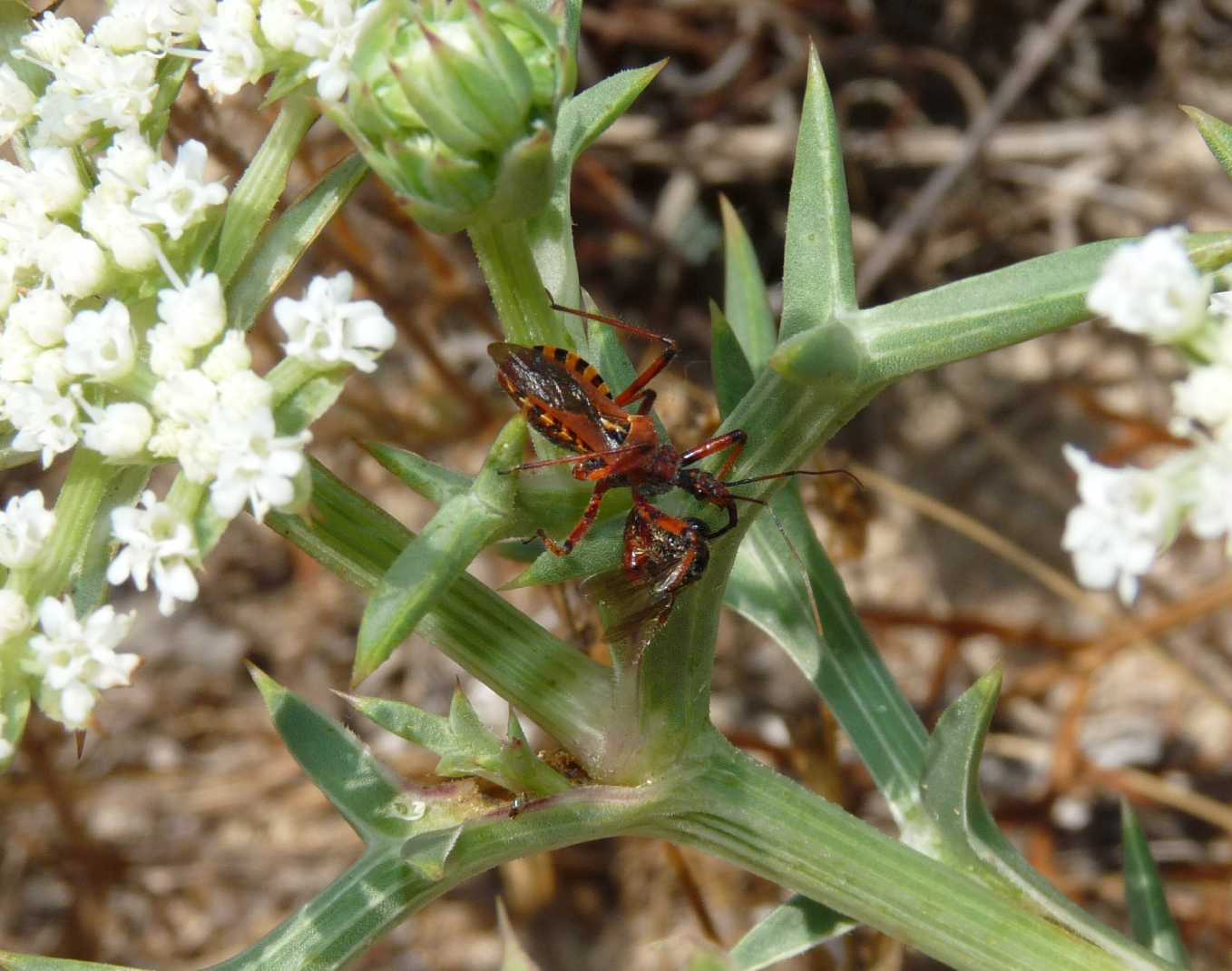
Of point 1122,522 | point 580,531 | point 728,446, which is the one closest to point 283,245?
point 580,531

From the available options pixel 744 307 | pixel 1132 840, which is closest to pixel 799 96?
pixel 744 307

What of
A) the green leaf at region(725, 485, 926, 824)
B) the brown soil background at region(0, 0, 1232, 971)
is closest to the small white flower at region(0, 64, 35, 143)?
the green leaf at region(725, 485, 926, 824)

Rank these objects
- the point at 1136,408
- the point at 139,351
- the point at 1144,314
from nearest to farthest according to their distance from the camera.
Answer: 1. the point at 1144,314
2. the point at 139,351
3. the point at 1136,408

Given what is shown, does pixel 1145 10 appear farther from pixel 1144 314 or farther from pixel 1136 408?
pixel 1144 314

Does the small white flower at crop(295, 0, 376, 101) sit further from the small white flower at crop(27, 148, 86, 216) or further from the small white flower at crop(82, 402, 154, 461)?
the small white flower at crop(82, 402, 154, 461)

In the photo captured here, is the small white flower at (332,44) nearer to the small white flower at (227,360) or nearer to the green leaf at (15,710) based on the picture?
the small white flower at (227,360)
